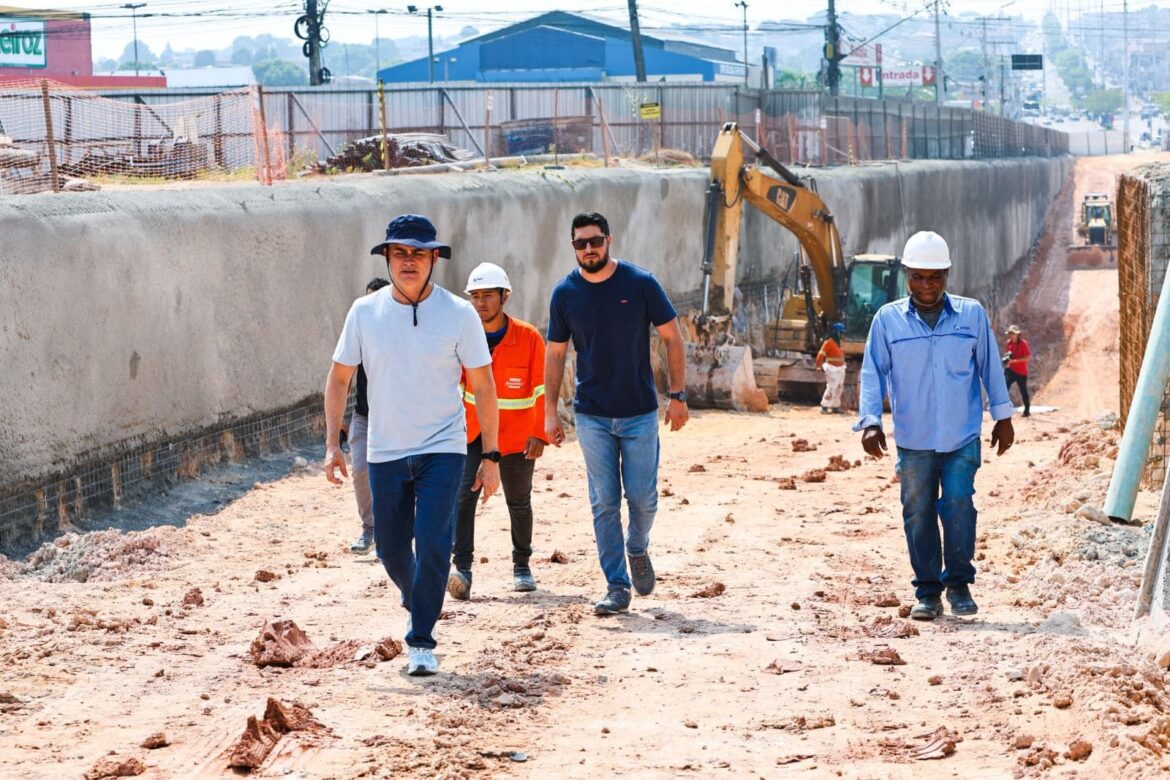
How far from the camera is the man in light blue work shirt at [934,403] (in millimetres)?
8281

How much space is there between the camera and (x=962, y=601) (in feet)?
27.9

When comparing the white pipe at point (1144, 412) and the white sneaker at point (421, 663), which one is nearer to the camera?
the white sneaker at point (421, 663)

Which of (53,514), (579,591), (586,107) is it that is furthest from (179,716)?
(586,107)

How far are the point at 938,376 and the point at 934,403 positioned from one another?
130 mm

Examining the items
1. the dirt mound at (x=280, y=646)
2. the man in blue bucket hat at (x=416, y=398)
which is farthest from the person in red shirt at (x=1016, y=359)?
the man in blue bucket hat at (x=416, y=398)

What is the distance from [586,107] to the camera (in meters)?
39.1

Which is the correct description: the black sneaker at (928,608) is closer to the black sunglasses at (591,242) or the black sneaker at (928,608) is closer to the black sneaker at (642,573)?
the black sneaker at (642,573)

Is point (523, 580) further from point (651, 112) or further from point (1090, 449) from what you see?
point (651, 112)

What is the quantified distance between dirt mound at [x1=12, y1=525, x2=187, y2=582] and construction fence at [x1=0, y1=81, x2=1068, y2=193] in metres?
4.13

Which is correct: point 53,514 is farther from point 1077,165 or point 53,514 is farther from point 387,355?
point 1077,165

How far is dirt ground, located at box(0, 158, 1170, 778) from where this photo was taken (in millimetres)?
6180

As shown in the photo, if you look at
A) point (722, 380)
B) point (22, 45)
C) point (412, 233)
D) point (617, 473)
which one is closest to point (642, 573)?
point (617, 473)

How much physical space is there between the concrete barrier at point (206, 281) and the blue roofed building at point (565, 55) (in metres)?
63.1

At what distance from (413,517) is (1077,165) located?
100152mm
